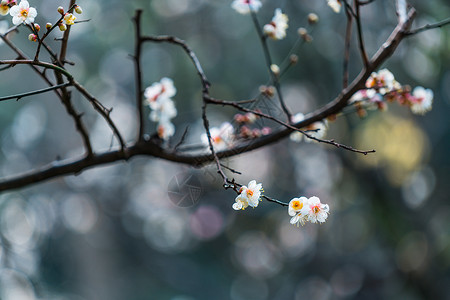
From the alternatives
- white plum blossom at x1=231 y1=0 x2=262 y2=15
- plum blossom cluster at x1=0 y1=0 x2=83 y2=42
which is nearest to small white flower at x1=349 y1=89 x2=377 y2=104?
white plum blossom at x1=231 y1=0 x2=262 y2=15

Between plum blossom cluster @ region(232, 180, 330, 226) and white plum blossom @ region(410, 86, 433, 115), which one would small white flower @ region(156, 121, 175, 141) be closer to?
plum blossom cluster @ region(232, 180, 330, 226)

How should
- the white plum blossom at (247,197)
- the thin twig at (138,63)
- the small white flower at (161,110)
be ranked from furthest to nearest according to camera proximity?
the small white flower at (161,110) < the thin twig at (138,63) < the white plum blossom at (247,197)

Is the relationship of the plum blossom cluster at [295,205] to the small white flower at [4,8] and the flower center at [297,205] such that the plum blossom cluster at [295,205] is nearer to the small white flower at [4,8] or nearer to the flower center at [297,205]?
the flower center at [297,205]

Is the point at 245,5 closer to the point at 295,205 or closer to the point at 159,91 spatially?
the point at 159,91

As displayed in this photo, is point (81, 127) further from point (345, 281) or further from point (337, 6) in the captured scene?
point (345, 281)

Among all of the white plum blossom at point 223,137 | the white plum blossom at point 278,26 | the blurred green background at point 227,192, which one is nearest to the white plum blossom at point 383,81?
the white plum blossom at point 278,26

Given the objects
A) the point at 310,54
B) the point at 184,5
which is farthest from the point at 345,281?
the point at 184,5
